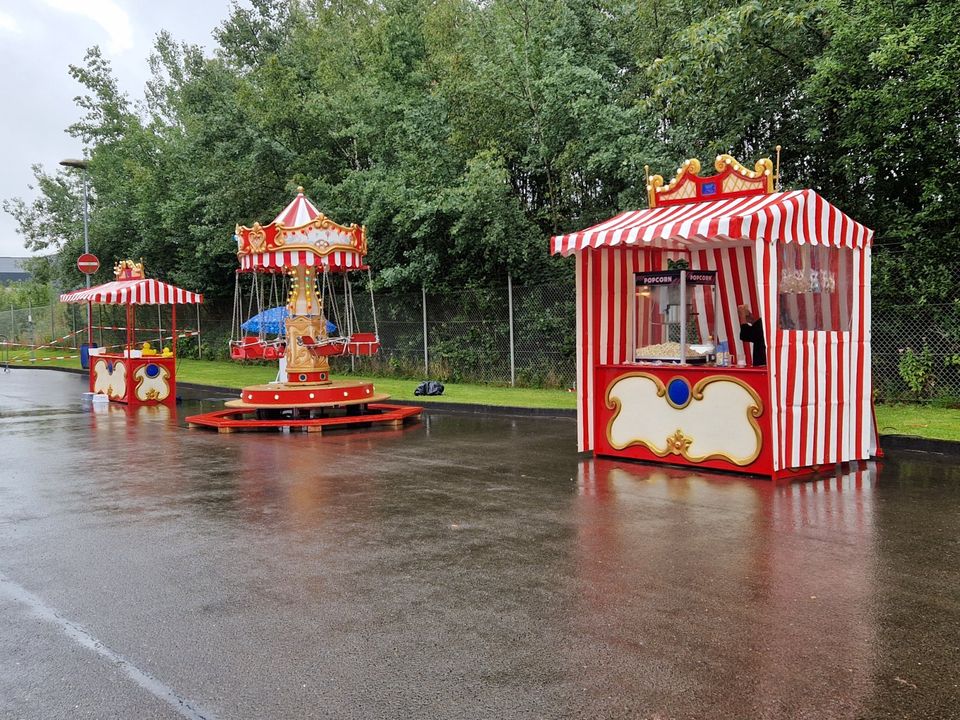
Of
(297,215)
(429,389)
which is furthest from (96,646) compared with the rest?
(429,389)

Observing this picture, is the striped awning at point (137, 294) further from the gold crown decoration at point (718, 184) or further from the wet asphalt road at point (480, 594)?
the gold crown decoration at point (718, 184)

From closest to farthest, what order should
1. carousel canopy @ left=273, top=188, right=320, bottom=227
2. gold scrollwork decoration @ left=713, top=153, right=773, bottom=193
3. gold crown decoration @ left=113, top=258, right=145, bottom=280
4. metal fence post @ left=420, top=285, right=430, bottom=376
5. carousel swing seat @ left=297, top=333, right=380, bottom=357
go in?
gold scrollwork decoration @ left=713, top=153, right=773, bottom=193, carousel canopy @ left=273, top=188, right=320, bottom=227, carousel swing seat @ left=297, top=333, right=380, bottom=357, gold crown decoration @ left=113, top=258, right=145, bottom=280, metal fence post @ left=420, top=285, right=430, bottom=376

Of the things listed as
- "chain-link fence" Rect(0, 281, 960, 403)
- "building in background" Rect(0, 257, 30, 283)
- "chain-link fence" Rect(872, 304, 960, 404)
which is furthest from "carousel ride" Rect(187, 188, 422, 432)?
"building in background" Rect(0, 257, 30, 283)

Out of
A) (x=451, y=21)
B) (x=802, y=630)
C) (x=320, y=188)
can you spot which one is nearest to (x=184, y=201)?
(x=320, y=188)

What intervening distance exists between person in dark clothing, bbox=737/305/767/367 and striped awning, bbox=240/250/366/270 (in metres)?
8.11

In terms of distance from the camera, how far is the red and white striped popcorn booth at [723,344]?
32.8 feet

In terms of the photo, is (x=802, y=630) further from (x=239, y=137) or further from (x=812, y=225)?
(x=239, y=137)

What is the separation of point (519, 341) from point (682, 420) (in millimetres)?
11370

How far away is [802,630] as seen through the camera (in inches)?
195

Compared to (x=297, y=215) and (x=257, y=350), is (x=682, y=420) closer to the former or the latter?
(x=297, y=215)

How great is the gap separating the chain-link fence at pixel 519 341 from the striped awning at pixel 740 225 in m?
5.81

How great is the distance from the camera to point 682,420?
1074cm

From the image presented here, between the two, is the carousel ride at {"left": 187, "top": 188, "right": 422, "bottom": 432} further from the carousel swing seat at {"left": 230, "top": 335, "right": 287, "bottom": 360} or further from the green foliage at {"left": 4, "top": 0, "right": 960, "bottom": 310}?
the green foliage at {"left": 4, "top": 0, "right": 960, "bottom": 310}

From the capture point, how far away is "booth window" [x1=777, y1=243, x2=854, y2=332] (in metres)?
10.4
